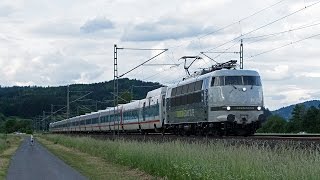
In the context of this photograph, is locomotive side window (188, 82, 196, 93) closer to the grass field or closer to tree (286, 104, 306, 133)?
the grass field

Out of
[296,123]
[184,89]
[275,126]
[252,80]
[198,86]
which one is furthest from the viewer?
[275,126]

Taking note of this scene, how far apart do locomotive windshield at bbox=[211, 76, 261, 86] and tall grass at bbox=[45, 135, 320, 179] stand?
670cm

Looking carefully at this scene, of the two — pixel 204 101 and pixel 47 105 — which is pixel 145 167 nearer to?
pixel 204 101

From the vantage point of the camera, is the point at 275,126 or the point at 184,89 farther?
the point at 275,126

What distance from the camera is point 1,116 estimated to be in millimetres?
193125

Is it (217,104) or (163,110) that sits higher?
(163,110)

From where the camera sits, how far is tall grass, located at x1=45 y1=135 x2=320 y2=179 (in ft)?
38.8

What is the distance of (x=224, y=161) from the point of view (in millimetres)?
16156

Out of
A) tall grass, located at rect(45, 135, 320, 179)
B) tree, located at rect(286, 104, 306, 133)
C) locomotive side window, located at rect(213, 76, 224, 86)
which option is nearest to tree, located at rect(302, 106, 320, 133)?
tree, located at rect(286, 104, 306, 133)

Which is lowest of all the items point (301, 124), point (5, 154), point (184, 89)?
point (5, 154)

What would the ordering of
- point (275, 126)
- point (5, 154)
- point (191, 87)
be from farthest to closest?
point (275, 126) < point (5, 154) < point (191, 87)

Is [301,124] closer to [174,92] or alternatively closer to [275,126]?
[275,126]

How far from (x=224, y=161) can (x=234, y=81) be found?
17.5 meters

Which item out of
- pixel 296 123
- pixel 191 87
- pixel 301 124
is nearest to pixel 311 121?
pixel 301 124
